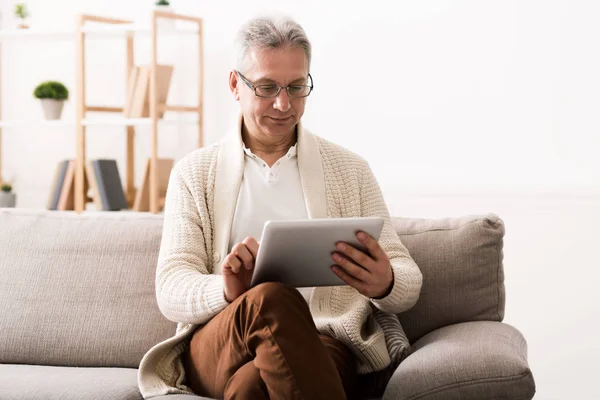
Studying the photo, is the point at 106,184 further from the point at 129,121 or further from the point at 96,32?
the point at 96,32

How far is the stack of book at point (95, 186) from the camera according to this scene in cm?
416

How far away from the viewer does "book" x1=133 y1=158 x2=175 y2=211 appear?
13.4 feet

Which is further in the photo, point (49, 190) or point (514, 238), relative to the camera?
point (49, 190)

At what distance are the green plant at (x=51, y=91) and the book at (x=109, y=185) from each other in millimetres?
407

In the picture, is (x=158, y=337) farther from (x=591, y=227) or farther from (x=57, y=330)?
(x=591, y=227)

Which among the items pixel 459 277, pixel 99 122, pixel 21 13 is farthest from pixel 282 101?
pixel 21 13

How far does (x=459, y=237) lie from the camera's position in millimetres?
2273

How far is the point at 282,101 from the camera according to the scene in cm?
215

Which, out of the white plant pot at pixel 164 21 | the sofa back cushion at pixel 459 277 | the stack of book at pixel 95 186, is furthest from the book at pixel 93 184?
the sofa back cushion at pixel 459 277

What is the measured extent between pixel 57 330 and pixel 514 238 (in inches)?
72.4

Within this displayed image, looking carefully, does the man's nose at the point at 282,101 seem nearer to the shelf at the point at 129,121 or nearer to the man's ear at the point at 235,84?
the man's ear at the point at 235,84

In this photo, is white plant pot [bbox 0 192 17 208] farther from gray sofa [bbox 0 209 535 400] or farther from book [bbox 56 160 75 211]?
gray sofa [bbox 0 209 535 400]

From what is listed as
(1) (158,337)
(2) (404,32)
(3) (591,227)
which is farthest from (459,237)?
(2) (404,32)

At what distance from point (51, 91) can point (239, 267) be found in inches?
107
